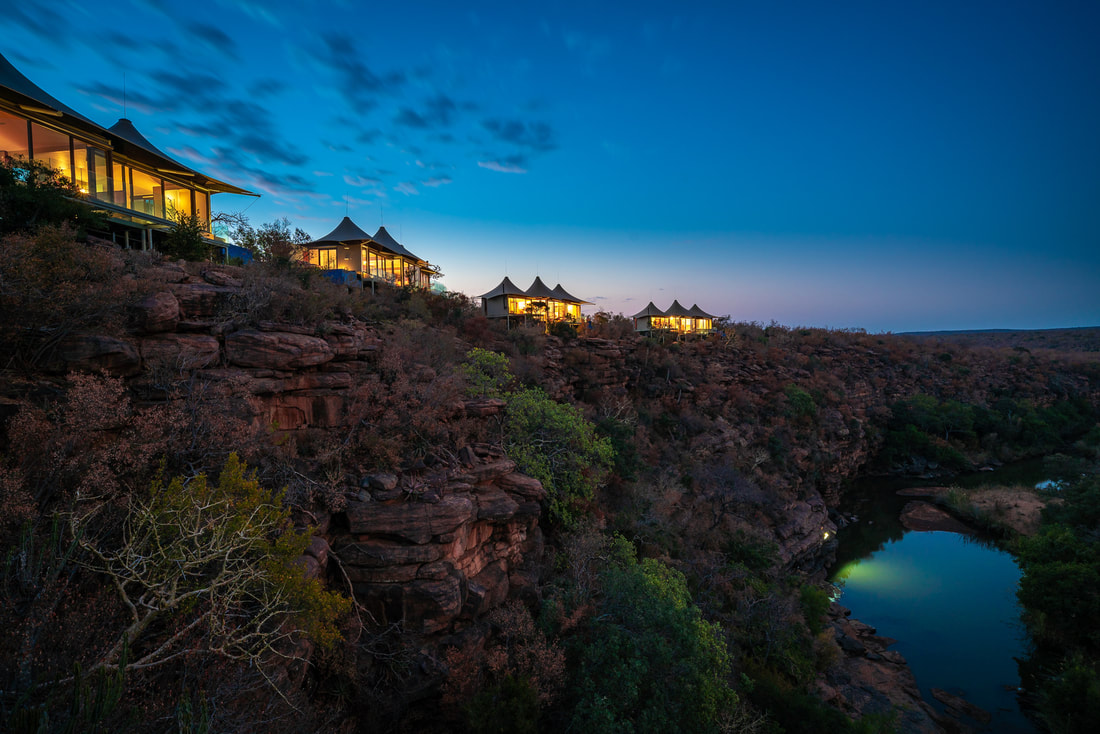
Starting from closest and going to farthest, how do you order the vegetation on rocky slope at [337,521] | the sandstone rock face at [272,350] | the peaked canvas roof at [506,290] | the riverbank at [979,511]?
the vegetation on rocky slope at [337,521], the sandstone rock face at [272,350], the riverbank at [979,511], the peaked canvas roof at [506,290]

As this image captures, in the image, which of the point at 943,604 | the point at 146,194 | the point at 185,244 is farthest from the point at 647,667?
the point at 146,194

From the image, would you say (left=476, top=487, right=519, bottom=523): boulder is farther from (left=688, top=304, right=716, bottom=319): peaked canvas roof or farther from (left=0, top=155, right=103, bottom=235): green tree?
(left=688, top=304, right=716, bottom=319): peaked canvas roof

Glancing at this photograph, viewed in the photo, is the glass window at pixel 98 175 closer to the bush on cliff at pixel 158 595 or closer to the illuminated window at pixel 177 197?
the illuminated window at pixel 177 197

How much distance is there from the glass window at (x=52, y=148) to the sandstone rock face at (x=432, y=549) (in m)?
14.9

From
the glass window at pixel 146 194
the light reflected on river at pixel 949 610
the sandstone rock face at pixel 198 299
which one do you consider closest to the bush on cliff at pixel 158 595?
the sandstone rock face at pixel 198 299

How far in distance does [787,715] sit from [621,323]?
26.9m

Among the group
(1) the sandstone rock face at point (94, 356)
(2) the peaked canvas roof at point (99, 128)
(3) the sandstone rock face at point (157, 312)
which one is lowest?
(1) the sandstone rock face at point (94, 356)

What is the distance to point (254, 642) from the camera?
6020mm

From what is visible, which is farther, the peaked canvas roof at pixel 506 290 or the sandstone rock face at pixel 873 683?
the peaked canvas roof at pixel 506 290

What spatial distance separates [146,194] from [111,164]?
2011 mm

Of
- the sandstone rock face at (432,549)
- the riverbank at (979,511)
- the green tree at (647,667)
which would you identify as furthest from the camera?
the riverbank at (979,511)

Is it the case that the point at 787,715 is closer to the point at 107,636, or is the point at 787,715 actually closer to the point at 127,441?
the point at 107,636

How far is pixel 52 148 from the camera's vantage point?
13352 mm

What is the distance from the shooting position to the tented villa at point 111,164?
Answer: 488 inches
